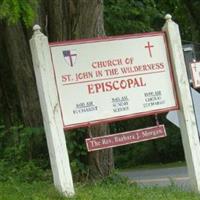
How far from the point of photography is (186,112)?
8.76m

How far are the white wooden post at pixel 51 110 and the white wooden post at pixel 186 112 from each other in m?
1.80

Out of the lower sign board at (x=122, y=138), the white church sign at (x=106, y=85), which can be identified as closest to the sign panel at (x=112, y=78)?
the white church sign at (x=106, y=85)

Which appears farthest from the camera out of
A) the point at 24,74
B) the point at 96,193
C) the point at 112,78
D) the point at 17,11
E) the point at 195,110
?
the point at 24,74

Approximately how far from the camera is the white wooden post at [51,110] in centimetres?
787

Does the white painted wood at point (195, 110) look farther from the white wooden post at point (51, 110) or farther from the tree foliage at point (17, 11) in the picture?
the tree foliage at point (17, 11)

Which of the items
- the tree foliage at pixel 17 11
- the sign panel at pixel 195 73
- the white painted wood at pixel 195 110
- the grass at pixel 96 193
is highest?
the tree foliage at pixel 17 11

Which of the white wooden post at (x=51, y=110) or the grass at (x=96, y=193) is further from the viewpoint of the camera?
the grass at (x=96, y=193)

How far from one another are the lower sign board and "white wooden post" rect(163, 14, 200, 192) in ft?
1.19

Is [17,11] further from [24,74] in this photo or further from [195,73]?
[24,74]

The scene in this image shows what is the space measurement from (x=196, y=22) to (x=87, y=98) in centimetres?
2363

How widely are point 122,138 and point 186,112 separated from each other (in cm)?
102

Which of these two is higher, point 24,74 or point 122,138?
point 24,74

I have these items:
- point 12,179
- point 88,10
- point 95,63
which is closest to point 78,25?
point 88,10

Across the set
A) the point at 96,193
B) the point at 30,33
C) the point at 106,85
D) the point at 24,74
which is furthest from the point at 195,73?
the point at 24,74
